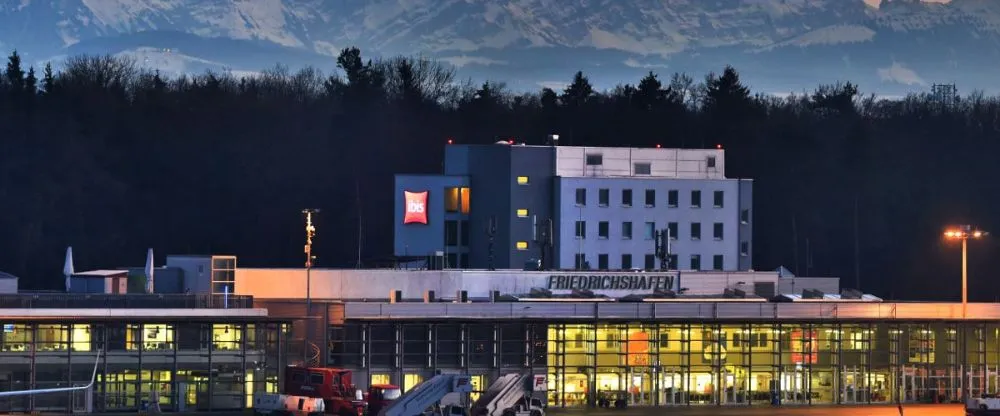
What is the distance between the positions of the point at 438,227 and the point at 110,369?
123ft

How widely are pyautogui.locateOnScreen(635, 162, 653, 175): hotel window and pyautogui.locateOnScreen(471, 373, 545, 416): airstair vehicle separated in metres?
40.6

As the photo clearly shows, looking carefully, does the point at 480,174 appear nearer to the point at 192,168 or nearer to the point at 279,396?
the point at 279,396

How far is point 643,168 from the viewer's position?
Answer: 13488cm

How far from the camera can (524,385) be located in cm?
9581

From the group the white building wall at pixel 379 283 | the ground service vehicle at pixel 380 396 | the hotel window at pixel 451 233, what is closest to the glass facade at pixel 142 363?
the ground service vehicle at pixel 380 396

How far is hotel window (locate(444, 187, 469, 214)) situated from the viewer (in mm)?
131625

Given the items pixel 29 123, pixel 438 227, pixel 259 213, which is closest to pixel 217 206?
pixel 259 213

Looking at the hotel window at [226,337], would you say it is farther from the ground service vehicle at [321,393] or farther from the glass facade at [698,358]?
the glass facade at [698,358]

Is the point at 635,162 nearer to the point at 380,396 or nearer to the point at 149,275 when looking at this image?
the point at 149,275

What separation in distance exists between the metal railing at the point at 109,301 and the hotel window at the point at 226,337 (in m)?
1.68

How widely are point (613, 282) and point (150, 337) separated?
28631mm

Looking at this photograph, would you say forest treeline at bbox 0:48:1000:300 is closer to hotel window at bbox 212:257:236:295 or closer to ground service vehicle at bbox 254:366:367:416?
hotel window at bbox 212:257:236:295

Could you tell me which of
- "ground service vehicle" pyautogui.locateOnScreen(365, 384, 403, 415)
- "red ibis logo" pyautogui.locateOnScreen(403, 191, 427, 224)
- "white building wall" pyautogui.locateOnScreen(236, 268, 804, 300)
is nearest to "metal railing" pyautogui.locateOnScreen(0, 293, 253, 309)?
"white building wall" pyautogui.locateOnScreen(236, 268, 804, 300)

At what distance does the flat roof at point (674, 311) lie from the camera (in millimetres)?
102562
